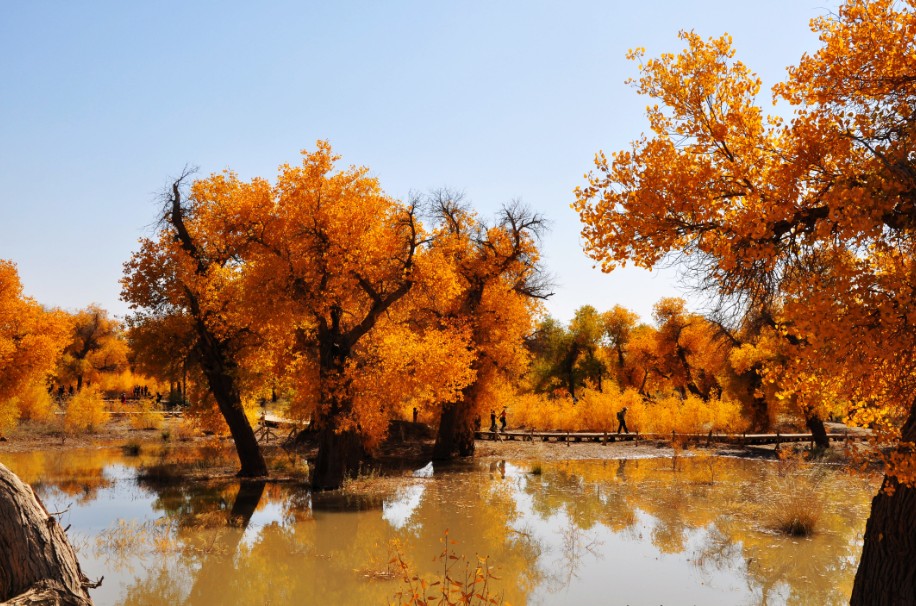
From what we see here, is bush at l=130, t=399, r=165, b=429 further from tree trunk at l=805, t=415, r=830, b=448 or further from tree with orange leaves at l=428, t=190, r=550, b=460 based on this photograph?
tree trunk at l=805, t=415, r=830, b=448

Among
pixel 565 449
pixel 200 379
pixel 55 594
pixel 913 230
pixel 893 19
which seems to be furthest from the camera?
pixel 565 449

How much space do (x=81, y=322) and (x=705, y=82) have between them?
2428 inches

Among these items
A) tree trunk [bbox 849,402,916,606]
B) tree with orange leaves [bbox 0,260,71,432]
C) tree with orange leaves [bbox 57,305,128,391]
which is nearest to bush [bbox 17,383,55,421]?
tree with orange leaves [bbox 0,260,71,432]

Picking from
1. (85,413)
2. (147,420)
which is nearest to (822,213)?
(85,413)

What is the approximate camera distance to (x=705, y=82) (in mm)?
8508

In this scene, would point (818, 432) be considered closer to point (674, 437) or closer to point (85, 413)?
point (674, 437)

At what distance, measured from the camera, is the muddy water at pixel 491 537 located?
10.7 m

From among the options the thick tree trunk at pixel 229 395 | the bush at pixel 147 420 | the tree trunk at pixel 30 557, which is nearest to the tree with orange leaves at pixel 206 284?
the thick tree trunk at pixel 229 395

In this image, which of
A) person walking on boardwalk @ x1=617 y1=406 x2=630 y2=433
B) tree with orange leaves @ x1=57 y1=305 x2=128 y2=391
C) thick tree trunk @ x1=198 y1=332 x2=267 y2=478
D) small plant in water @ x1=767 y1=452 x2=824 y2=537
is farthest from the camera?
tree with orange leaves @ x1=57 y1=305 x2=128 y2=391

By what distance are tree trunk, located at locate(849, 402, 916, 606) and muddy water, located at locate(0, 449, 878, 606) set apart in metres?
3.15

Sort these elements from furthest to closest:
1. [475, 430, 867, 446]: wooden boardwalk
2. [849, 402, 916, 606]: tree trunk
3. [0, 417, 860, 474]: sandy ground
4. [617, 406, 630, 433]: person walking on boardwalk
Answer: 1. [617, 406, 630, 433]: person walking on boardwalk
2. [475, 430, 867, 446]: wooden boardwalk
3. [0, 417, 860, 474]: sandy ground
4. [849, 402, 916, 606]: tree trunk

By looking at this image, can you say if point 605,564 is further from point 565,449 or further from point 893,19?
point 565,449

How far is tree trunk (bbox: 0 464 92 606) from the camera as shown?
19.3 ft

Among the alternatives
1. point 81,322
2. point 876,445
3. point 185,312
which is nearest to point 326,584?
point 876,445
